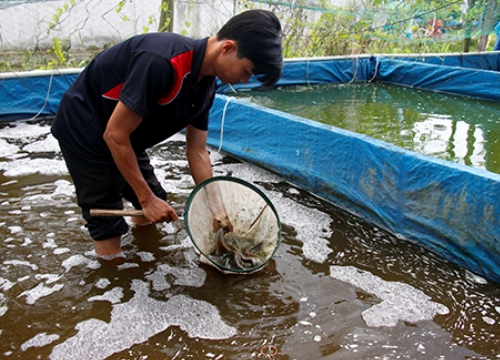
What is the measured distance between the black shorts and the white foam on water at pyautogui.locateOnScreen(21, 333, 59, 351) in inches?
21.2

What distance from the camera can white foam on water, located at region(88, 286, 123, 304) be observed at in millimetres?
2148

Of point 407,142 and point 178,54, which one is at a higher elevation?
point 178,54

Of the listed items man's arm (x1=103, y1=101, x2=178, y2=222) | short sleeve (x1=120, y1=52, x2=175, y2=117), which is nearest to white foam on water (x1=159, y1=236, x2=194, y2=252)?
man's arm (x1=103, y1=101, x2=178, y2=222)

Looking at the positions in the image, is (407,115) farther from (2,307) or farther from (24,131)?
(2,307)

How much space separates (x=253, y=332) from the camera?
196 cm

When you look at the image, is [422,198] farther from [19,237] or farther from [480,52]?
[480,52]

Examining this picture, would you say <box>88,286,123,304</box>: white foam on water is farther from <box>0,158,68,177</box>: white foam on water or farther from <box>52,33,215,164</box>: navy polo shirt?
<box>0,158,68,177</box>: white foam on water

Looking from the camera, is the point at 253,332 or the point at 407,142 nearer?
the point at 253,332

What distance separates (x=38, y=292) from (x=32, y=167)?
71.0 inches

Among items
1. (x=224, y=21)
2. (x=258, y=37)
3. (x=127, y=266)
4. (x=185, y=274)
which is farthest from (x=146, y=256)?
(x=224, y=21)

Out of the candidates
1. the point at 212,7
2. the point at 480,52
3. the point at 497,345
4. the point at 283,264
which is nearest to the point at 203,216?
the point at 283,264

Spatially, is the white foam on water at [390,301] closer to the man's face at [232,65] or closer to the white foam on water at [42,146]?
the man's face at [232,65]

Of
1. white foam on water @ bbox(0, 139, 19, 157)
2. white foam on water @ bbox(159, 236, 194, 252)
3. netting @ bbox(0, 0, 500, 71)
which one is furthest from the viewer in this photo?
netting @ bbox(0, 0, 500, 71)

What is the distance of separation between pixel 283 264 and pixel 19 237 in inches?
61.9
